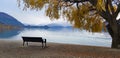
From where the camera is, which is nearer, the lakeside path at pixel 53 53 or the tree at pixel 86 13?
the lakeside path at pixel 53 53

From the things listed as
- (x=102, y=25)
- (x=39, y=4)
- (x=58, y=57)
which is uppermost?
(x=39, y=4)

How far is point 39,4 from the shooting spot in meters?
22.6

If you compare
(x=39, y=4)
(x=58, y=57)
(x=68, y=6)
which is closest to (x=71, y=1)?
(x=68, y=6)

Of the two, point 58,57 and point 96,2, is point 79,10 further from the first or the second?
point 58,57

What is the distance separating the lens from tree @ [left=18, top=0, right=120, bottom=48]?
75.4ft

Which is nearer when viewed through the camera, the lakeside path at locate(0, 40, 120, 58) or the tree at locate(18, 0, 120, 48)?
the lakeside path at locate(0, 40, 120, 58)

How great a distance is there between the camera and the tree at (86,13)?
75.4 feet

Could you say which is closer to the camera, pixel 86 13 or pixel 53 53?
pixel 53 53

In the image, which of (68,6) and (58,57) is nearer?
(58,57)

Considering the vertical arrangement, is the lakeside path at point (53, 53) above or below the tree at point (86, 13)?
below

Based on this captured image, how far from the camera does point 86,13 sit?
84.0ft

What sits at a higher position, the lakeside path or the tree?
the tree

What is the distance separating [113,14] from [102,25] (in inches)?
107

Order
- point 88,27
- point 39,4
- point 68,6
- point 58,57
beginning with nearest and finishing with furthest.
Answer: point 58,57 → point 39,4 → point 68,6 → point 88,27
